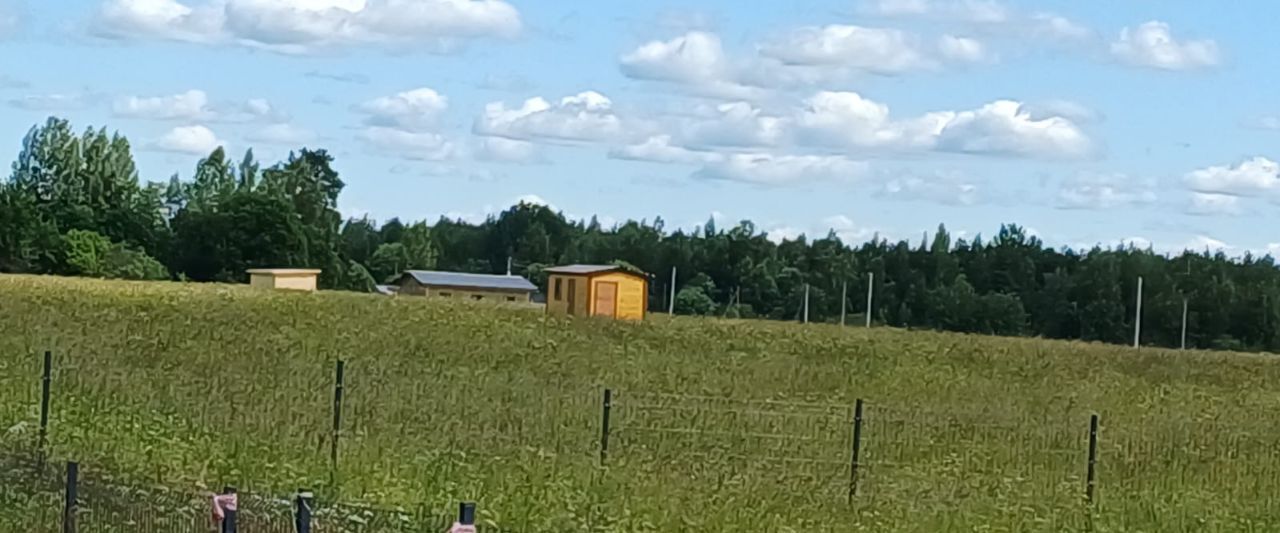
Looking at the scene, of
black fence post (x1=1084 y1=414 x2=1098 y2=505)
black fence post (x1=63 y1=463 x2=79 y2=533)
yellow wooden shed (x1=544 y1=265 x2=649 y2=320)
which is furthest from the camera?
yellow wooden shed (x1=544 y1=265 x2=649 y2=320)

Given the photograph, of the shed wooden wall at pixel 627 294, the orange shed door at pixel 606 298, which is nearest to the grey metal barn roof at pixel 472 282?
the shed wooden wall at pixel 627 294

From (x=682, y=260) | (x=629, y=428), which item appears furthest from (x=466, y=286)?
(x=629, y=428)

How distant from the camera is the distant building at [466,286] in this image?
90.2 meters

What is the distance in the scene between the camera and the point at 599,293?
157 feet

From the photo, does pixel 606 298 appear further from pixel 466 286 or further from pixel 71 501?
pixel 466 286

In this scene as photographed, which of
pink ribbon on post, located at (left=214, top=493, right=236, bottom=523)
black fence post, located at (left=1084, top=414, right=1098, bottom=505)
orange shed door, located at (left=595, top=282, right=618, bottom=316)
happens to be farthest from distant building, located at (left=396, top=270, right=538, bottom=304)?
pink ribbon on post, located at (left=214, top=493, right=236, bottom=523)

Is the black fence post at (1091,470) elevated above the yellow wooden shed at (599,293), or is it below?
below

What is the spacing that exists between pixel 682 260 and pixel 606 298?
7547 centimetres

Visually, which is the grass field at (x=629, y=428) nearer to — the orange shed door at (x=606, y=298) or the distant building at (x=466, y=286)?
the orange shed door at (x=606, y=298)

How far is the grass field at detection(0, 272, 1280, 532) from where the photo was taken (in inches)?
632

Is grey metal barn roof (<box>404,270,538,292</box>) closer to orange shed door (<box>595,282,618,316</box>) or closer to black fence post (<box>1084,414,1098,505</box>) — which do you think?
orange shed door (<box>595,282,618,316</box>)

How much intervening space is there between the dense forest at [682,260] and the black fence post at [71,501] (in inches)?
3027

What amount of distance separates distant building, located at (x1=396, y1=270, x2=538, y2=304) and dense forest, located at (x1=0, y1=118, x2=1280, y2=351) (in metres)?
4.97

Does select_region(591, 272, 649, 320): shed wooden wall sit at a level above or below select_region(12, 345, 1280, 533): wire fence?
above
